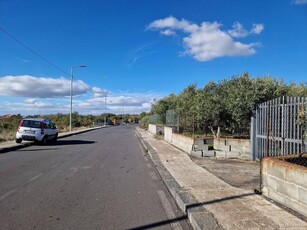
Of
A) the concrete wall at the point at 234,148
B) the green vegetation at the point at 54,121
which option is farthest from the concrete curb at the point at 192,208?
the green vegetation at the point at 54,121

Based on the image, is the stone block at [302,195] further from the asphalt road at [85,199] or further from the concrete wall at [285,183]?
the asphalt road at [85,199]

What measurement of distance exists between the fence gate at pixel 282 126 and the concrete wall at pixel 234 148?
5.26 feet

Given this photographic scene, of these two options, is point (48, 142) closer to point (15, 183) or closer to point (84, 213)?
point (15, 183)

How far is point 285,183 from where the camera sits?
21.2 feet

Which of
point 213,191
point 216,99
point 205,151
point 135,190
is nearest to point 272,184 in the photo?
point 213,191

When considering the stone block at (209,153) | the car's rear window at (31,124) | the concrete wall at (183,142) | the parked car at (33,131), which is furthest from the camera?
the car's rear window at (31,124)

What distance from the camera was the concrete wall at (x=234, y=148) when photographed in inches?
557

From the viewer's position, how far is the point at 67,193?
7926mm

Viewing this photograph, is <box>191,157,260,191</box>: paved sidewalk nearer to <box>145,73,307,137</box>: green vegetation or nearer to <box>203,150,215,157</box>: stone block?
<box>203,150,215,157</box>: stone block

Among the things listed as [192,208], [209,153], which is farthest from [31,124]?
[192,208]

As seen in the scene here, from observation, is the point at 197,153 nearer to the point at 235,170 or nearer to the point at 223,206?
the point at 235,170

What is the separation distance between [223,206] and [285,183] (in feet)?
3.99

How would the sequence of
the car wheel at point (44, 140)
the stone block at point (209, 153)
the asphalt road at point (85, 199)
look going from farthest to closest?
the car wheel at point (44, 140) < the stone block at point (209, 153) < the asphalt road at point (85, 199)

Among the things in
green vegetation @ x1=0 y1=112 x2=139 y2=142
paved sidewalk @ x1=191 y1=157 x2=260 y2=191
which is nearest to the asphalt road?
paved sidewalk @ x1=191 y1=157 x2=260 y2=191
